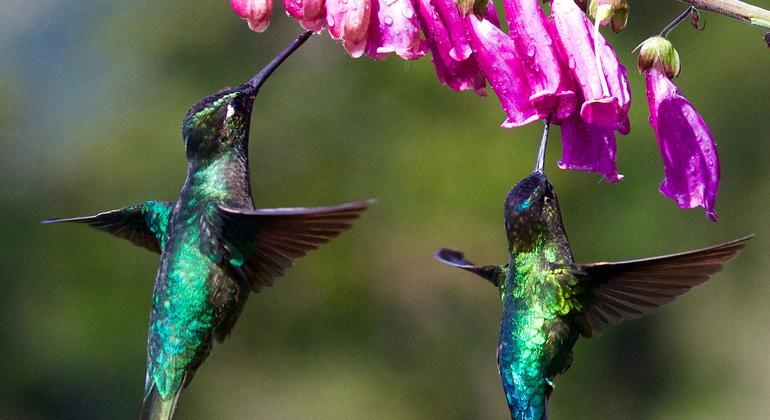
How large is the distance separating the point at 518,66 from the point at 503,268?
0.38 meters

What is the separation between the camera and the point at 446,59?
1.66m

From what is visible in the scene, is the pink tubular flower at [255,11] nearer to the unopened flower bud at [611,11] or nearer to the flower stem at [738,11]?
the unopened flower bud at [611,11]

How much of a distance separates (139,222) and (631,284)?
939 millimetres

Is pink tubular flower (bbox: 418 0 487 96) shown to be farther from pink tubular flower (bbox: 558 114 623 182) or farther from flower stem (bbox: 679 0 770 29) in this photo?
flower stem (bbox: 679 0 770 29)

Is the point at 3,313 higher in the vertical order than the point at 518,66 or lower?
lower

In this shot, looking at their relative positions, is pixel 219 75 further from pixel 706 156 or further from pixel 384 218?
pixel 706 156

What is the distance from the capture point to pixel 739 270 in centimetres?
909

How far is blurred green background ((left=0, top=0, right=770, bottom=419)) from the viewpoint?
7.61 metres

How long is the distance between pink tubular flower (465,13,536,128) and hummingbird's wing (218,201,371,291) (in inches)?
12.4

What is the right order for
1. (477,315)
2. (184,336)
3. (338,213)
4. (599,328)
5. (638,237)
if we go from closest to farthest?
(338,213)
(599,328)
(184,336)
(477,315)
(638,237)

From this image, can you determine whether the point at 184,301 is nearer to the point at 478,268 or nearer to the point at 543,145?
the point at 478,268

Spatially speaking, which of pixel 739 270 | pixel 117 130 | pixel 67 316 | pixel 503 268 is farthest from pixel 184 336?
pixel 739 270

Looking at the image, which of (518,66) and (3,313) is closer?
(518,66)

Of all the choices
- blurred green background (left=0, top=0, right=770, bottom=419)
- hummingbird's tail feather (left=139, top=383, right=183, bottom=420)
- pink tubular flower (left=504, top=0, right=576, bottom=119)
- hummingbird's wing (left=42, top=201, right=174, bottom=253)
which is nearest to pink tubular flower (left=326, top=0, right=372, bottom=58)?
pink tubular flower (left=504, top=0, right=576, bottom=119)
